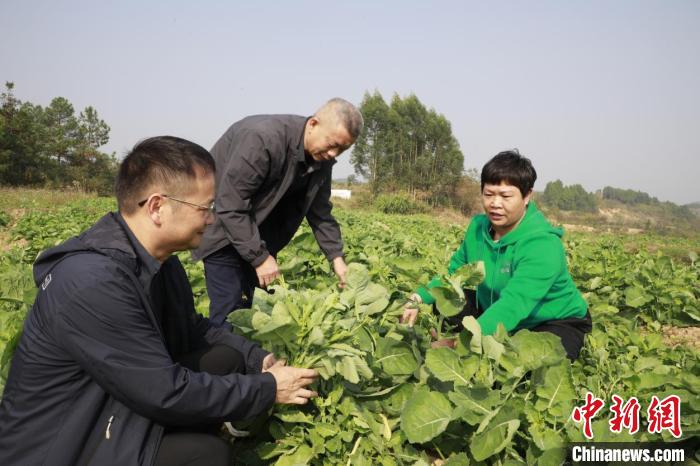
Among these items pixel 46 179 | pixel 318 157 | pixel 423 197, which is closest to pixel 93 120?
pixel 46 179

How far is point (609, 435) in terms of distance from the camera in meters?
1.74

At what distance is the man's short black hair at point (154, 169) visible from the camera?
1.58m

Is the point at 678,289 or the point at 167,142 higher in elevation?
the point at 167,142

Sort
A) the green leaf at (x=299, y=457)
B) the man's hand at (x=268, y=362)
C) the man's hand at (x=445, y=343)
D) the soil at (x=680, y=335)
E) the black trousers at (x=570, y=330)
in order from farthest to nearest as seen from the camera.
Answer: the soil at (x=680, y=335) → the black trousers at (x=570, y=330) → the man's hand at (x=445, y=343) → the man's hand at (x=268, y=362) → the green leaf at (x=299, y=457)

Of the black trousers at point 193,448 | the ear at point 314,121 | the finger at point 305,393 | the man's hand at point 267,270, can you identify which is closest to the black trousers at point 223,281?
the man's hand at point 267,270

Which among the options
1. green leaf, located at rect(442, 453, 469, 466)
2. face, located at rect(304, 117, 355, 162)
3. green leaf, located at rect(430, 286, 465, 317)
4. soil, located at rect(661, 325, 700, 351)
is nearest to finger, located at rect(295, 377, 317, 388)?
green leaf, located at rect(442, 453, 469, 466)

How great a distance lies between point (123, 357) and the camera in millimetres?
1440

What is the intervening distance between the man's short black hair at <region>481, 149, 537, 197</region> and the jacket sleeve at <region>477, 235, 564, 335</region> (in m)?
0.34

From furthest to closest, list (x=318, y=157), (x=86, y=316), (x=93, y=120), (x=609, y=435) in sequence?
(x=93, y=120), (x=318, y=157), (x=609, y=435), (x=86, y=316)

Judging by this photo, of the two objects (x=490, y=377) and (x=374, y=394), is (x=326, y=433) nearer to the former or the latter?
(x=374, y=394)

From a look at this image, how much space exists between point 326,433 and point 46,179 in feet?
138

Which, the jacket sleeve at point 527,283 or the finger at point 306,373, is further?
the jacket sleeve at point 527,283

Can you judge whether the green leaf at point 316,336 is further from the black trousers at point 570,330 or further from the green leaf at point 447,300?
the black trousers at point 570,330

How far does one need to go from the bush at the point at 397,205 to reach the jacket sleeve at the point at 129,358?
34388mm
